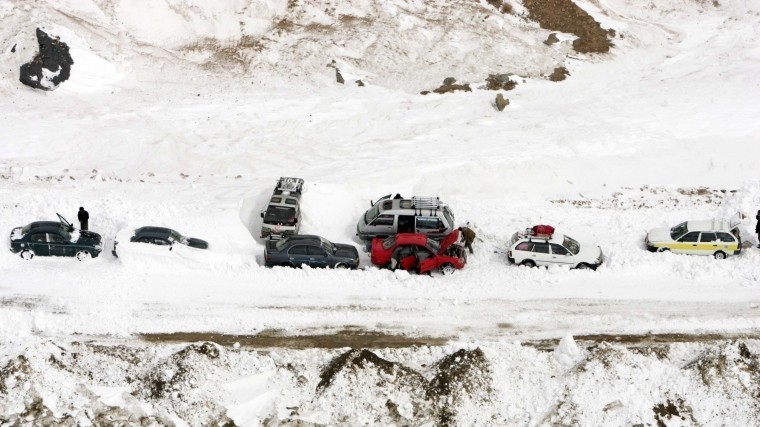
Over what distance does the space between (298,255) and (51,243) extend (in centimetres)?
887

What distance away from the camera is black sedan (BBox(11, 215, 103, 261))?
23.4 m

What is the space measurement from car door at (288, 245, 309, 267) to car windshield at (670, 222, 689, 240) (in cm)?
1413

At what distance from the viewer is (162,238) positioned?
77.5ft

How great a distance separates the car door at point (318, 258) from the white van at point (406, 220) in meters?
2.91

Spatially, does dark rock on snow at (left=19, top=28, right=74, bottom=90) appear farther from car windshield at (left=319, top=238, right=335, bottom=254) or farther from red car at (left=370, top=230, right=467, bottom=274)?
red car at (left=370, top=230, right=467, bottom=274)

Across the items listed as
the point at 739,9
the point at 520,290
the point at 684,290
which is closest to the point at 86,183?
the point at 520,290

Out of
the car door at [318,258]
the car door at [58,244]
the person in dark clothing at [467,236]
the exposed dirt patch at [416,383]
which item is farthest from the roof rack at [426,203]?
the car door at [58,244]

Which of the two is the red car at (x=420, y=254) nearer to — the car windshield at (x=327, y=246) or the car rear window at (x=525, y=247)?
the car windshield at (x=327, y=246)

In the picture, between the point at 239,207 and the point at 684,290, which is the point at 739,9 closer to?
the point at 684,290

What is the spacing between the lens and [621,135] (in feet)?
113

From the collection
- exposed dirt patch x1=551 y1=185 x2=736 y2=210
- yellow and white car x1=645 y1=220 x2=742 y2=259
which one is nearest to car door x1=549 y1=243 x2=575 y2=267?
yellow and white car x1=645 y1=220 x2=742 y2=259

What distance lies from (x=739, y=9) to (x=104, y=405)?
163 feet

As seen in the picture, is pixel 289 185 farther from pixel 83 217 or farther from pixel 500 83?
pixel 500 83

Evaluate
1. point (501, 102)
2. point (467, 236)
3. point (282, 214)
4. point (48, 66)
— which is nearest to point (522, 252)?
point (467, 236)
